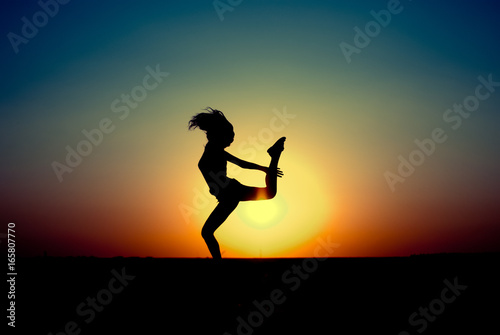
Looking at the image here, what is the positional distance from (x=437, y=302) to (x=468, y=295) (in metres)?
0.38

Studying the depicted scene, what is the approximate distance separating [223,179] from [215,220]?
675 mm

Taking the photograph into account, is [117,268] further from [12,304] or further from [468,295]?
[468,295]

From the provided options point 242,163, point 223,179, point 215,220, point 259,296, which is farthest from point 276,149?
point 259,296

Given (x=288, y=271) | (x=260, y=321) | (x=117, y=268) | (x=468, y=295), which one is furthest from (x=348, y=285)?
(x=117, y=268)

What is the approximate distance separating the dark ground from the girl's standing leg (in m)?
1.15

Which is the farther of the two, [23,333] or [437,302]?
[437,302]

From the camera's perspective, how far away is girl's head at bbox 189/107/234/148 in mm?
6988

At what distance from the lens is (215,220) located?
6.66 m

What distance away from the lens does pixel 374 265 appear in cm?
491

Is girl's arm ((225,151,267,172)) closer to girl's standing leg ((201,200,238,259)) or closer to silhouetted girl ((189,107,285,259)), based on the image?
silhouetted girl ((189,107,285,259))

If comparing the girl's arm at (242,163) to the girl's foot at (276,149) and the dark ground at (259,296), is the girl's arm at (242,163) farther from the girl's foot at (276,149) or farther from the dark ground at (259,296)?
the dark ground at (259,296)

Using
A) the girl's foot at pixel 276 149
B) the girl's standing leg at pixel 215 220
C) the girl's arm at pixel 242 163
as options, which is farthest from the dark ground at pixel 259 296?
the girl's foot at pixel 276 149

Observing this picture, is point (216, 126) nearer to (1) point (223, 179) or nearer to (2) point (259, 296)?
(1) point (223, 179)

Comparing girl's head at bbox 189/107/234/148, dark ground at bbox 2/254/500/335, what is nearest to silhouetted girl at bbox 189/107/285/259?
girl's head at bbox 189/107/234/148
